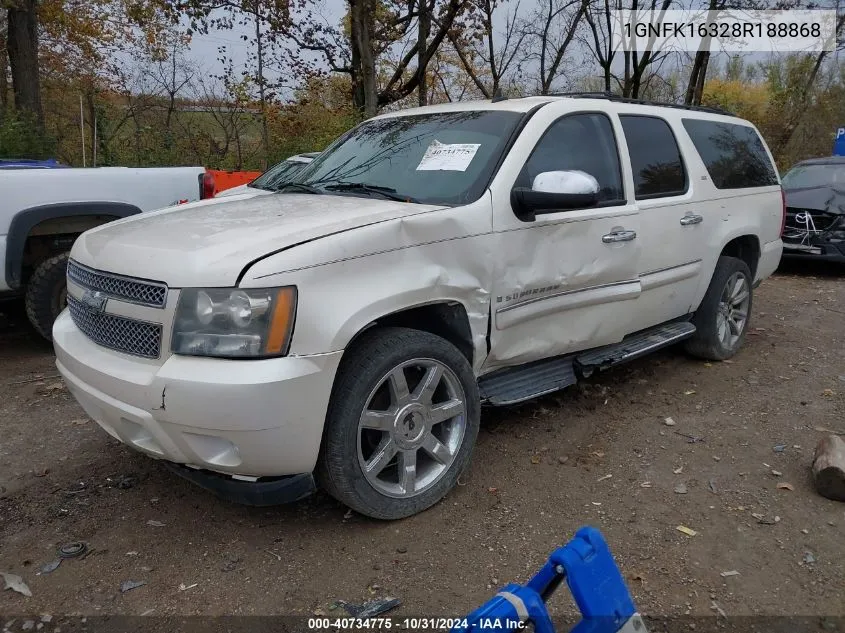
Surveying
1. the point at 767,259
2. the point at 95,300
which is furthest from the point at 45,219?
A: the point at 767,259

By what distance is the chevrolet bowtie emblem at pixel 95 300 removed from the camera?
8.89ft

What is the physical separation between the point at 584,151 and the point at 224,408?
8.15 ft

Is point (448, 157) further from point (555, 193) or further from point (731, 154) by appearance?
point (731, 154)

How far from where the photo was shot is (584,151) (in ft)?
12.5

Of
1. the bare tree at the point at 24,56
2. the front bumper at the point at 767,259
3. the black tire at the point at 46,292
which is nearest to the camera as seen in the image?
the black tire at the point at 46,292

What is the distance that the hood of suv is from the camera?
245cm

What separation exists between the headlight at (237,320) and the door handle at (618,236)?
1940mm

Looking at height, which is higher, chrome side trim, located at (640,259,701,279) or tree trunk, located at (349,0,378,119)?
tree trunk, located at (349,0,378,119)

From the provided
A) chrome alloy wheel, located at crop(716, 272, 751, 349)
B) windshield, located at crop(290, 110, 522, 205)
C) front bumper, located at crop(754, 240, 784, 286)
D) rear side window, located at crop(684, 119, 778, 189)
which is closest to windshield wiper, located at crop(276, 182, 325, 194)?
windshield, located at crop(290, 110, 522, 205)

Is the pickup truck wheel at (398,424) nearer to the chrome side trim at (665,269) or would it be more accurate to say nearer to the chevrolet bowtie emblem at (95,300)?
the chevrolet bowtie emblem at (95,300)

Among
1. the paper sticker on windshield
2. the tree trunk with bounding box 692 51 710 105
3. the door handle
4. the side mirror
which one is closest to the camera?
the side mirror

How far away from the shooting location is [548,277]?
3.38m

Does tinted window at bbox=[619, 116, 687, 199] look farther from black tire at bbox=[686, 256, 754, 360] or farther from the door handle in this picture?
black tire at bbox=[686, 256, 754, 360]

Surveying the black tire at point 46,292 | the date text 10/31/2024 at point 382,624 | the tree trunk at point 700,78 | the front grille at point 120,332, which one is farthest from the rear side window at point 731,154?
the tree trunk at point 700,78
